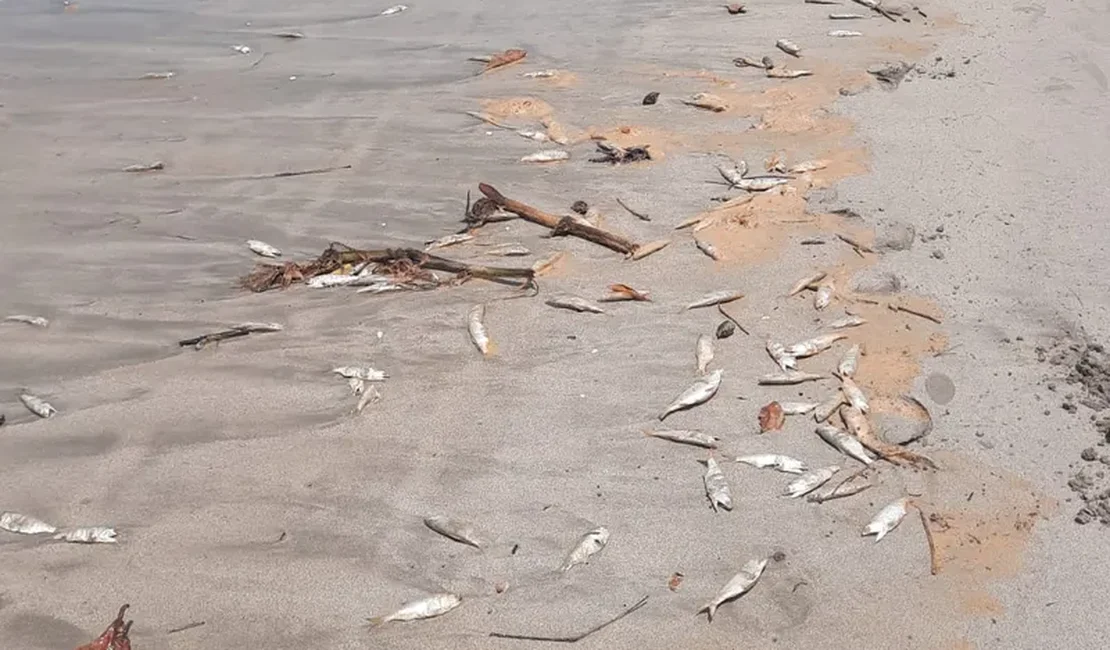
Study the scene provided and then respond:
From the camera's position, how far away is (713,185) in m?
7.67

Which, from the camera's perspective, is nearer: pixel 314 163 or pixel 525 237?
pixel 525 237

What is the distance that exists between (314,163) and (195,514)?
4.20 metres

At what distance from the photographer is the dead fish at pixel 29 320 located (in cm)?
632

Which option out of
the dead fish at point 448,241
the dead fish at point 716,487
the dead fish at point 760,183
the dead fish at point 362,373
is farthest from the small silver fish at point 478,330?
the dead fish at point 760,183

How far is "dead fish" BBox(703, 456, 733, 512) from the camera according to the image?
15.4 ft

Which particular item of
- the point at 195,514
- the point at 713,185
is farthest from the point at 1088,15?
the point at 195,514

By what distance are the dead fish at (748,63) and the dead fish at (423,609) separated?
7.12 meters

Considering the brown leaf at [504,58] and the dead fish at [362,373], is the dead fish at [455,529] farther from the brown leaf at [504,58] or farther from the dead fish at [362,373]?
the brown leaf at [504,58]

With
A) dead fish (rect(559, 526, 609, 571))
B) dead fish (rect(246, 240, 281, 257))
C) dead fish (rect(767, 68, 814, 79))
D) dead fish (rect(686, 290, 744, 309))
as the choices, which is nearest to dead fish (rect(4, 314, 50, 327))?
dead fish (rect(246, 240, 281, 257))

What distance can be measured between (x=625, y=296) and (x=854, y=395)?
162 cm

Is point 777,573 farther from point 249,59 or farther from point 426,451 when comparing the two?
point 249,59

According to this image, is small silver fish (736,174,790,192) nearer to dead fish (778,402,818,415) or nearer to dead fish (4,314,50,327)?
dead fish (778,402,818,415)

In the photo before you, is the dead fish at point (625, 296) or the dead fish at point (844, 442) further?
the dead fish at point (625, 296)

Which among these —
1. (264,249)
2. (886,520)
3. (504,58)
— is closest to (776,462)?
(886,520)
